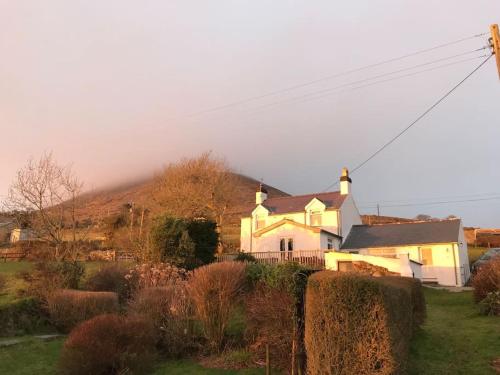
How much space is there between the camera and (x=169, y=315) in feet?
33.5

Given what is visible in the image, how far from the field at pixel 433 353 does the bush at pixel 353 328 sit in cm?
254

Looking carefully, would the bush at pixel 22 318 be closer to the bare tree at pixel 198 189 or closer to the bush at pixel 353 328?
the bush at pixel 353 328

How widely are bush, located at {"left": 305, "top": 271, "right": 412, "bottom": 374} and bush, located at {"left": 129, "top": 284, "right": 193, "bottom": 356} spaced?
4.49 meters

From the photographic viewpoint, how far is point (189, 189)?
133 feet

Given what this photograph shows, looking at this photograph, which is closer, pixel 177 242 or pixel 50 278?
pixel 50 278

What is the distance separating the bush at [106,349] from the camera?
7.86 metres

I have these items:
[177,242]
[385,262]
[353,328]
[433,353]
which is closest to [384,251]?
[385,262]

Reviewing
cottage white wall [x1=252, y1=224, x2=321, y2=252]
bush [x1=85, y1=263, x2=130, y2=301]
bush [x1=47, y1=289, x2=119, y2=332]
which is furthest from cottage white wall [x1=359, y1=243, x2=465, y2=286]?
bush [x1=47, y1=289, x2=119, y2=332]

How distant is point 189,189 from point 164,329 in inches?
1215

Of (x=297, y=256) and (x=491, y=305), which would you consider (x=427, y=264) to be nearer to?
(x=297, y=256)

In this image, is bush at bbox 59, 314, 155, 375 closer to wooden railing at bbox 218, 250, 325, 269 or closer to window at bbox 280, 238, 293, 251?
wooden railing at bbox 218, 250, 325, 269

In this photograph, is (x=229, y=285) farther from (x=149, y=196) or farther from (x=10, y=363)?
(x=149, y=196)

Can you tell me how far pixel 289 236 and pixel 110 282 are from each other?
20.6 m

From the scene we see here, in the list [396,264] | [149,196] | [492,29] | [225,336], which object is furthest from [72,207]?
[149,196]
